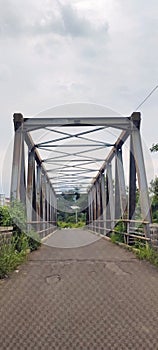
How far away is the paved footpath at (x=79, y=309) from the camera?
2.93 metres

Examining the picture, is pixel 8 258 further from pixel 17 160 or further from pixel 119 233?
pixel 119 233

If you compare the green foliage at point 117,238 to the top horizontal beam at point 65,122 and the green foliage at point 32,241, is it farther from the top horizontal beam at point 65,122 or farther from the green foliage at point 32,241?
the top horizontal beam at point 65,122

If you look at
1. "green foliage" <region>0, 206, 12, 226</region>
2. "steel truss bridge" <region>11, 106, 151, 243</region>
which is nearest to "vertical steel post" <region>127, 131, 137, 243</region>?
"steel truss bridge" <region>11, 106, 151, 243</region>

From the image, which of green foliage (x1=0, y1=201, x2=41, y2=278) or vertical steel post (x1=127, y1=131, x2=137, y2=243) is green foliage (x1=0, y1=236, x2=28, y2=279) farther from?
vertical steel post (x1=127, y1=131, x2=137, y2=243)

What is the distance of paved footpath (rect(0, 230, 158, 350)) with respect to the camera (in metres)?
2.93

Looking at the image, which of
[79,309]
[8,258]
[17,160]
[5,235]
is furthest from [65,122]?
[79,309]

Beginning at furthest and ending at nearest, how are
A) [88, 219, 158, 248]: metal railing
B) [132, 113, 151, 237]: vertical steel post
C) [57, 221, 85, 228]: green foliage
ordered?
[57, 221, 85, 228]: green foliage
[132, 113, 151, 237]: vertical steel post
[88, 219, 158, 248]: metal railing

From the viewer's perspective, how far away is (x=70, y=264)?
6988 millimetres

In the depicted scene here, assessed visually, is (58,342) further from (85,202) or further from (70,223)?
(70,223)

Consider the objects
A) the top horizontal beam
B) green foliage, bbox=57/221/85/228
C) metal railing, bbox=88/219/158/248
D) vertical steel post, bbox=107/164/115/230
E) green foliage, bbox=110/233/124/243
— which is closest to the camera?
metal railing, bbox=88/219/158/248

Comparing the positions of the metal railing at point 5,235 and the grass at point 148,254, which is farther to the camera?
the grass at point 148,254

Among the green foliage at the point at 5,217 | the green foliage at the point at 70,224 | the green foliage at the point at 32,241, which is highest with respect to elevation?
the green foliage at the point at 70,224

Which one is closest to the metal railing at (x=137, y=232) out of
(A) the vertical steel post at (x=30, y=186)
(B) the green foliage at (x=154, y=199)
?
(B) the green foliage at (x=154, y=199)

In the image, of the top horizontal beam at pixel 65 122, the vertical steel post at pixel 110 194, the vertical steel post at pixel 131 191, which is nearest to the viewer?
the vertical steel post at pixel 131 191
